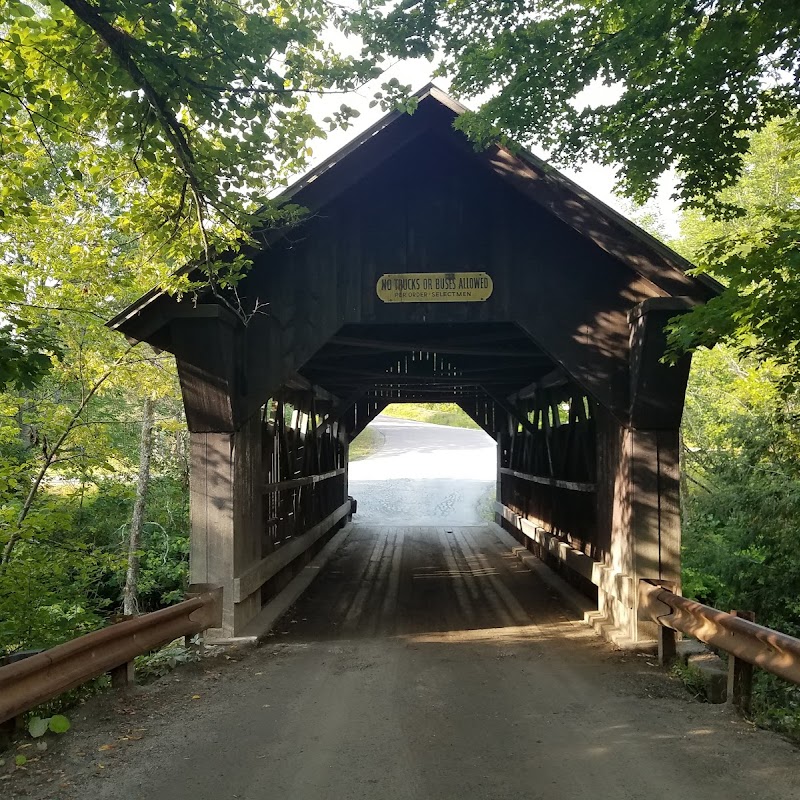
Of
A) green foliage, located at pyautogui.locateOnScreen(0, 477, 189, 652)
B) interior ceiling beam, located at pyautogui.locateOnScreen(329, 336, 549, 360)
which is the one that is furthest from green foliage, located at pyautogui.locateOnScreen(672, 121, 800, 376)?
green foliage, located at pyautogui.locateOnScreen(0, 477, 189, 652)

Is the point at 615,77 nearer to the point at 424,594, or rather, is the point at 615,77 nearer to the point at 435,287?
the point at 435,287

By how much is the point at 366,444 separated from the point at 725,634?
3676 cm

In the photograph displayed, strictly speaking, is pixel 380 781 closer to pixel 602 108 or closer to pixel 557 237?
pixel 557 237

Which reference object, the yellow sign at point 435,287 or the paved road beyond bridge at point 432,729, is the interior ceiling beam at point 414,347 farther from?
the paved road beyond bridge at point 432,729

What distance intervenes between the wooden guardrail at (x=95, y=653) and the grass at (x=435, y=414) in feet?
165

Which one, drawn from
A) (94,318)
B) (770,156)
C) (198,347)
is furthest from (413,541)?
(770,156)

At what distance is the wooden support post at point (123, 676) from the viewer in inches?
187

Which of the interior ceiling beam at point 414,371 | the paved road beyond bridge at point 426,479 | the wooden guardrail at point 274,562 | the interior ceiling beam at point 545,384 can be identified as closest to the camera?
the wooden guardrail at point 274,562

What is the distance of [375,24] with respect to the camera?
5418 mm

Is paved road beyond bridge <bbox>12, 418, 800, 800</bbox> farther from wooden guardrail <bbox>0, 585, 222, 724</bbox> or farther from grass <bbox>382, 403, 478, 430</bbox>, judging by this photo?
grass <bbox>382, 403, 478, 430</bbox>

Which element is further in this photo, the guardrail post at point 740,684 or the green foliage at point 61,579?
the green foliage at point 61,579

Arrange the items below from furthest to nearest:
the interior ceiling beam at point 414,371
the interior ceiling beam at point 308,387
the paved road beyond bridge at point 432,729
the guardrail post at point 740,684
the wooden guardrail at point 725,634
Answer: the interior ceiling beam at point 414,371 → the interior ceiling beam at point 308,387 → the guardrail post at point 740,684 → the wooden guardrail at point 725,634 → the paved road beyond bridge at point 432,729

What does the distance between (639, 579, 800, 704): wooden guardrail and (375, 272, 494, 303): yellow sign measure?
3022 millimetres

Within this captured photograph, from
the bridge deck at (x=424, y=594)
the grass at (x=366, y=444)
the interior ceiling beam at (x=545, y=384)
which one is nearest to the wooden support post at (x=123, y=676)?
the bridge deck at (x=424, y=594)
